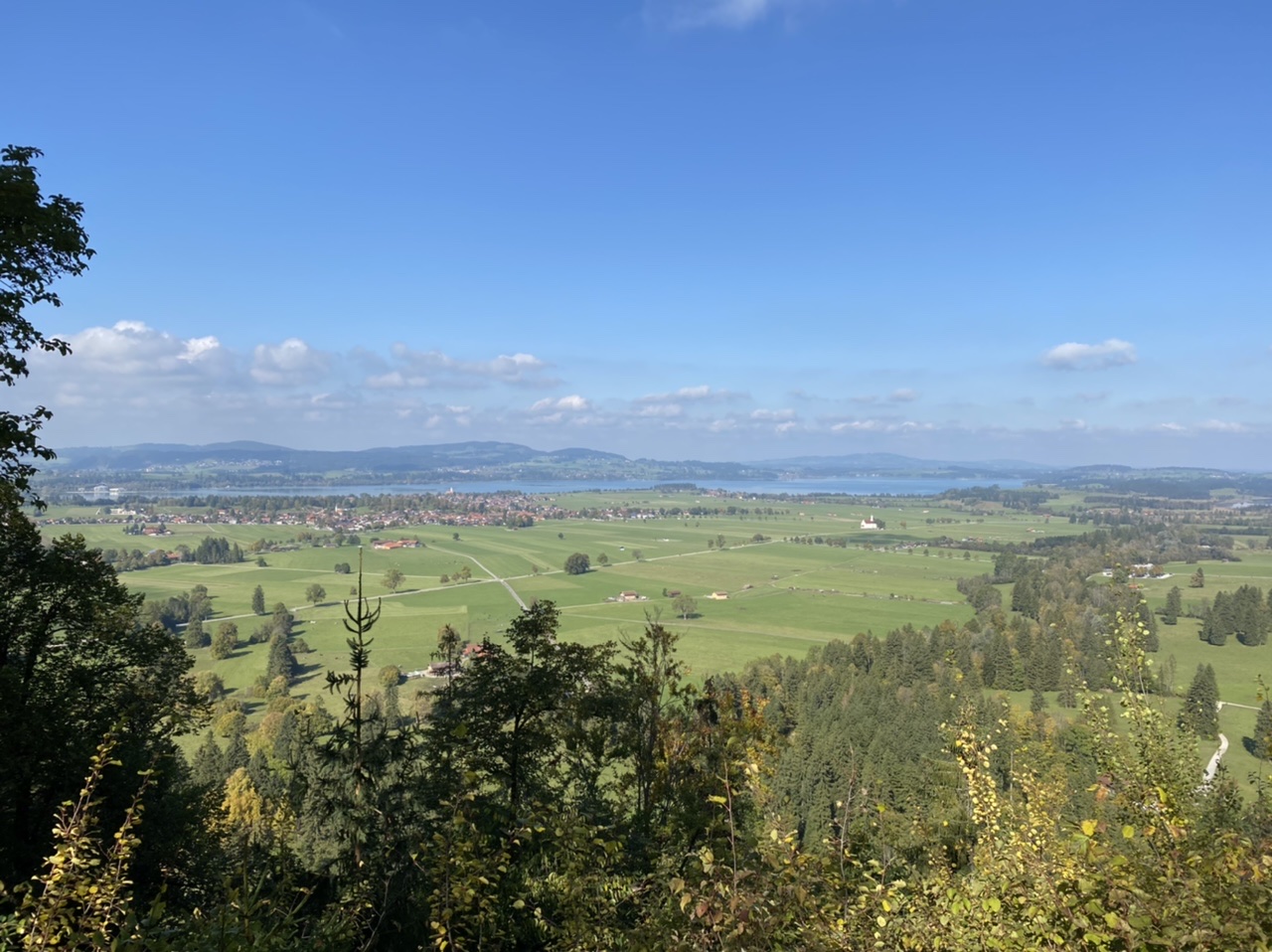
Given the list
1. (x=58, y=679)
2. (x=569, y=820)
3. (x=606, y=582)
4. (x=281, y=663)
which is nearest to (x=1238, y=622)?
(x=606, y=582)

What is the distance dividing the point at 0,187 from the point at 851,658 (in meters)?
60.3

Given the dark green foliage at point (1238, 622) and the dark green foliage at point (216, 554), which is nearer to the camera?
the dark green foliage at point (1238, 622)

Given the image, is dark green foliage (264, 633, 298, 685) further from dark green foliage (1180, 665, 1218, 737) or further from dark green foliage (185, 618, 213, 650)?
dark green foliage (1180, 665, 1218, 737)

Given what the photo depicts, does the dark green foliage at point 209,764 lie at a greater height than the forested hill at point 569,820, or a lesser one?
lesser

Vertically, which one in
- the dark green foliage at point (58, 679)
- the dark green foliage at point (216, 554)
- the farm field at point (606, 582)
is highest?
the dark green foliage at point (58, 679)

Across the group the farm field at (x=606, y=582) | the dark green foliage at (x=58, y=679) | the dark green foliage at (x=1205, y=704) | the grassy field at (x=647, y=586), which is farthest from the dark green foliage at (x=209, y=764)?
the dark green foliage at (x=1205, y=704)

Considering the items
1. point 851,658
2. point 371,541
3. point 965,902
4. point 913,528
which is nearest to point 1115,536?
point 913,528

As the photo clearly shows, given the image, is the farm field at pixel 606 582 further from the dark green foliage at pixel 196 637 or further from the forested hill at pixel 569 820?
the forested hill at pixel 569 820

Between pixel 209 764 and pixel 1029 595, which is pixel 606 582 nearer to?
pixel 1029 595

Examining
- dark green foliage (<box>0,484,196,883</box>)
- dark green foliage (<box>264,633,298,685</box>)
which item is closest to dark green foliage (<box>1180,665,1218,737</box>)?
dark green foliage (<box>0,484,196,883</box>)

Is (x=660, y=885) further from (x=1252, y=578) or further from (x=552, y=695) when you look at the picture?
(x=1252, y=578)

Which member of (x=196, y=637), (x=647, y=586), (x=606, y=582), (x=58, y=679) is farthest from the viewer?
(x=606, y=582)

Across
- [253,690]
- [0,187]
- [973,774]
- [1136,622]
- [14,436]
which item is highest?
[0,187]

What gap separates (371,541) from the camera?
124 meters
